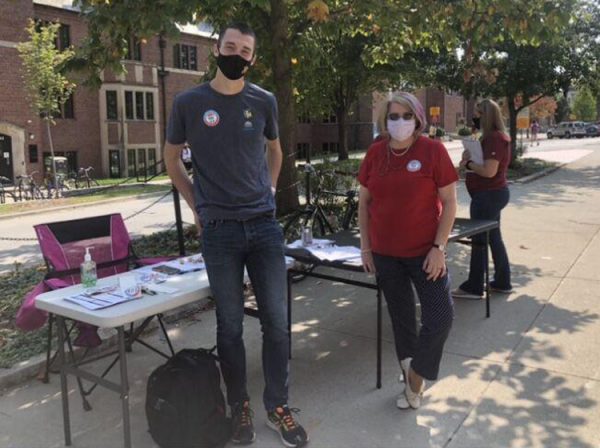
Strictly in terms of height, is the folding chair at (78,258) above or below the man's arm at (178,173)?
below

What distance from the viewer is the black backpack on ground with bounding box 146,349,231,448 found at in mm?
3121

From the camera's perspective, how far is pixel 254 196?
3.26 m

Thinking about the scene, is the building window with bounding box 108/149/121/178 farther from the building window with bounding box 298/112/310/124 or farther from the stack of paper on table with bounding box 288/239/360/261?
the stack of paper on table with bounding box 288/239/360/261

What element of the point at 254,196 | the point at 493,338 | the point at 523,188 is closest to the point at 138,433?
the point at 254,196

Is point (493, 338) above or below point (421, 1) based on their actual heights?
below

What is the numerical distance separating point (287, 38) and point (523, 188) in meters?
9.83

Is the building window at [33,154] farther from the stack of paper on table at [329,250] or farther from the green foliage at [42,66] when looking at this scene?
the stack of paper on table at [329,250]

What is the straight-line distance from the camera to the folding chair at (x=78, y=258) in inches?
151

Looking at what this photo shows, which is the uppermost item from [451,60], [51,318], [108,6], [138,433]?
[451,60]

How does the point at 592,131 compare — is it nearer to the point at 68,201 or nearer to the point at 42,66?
the point at 42,66

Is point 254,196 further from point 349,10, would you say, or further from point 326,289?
point 349,10

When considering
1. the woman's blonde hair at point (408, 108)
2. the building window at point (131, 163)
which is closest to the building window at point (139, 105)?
the building window at point (131, 163)

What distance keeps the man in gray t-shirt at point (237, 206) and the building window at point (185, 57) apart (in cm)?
3240

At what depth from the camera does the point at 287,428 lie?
3266mm
